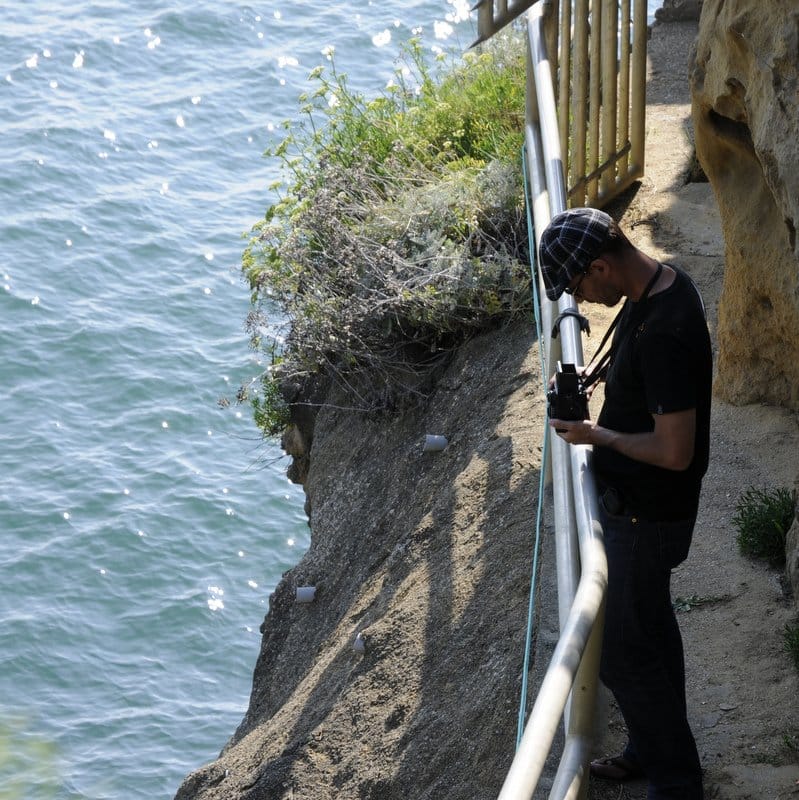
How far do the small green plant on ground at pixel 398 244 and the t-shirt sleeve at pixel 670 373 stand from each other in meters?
4.05

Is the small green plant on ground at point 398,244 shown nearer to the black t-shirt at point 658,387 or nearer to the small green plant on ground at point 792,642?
the small green plant on ground at point 792,642

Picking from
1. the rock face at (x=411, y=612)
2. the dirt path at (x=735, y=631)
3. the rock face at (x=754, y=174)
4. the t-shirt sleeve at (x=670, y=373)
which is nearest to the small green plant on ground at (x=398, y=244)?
the rock face at (x=411, y=612)

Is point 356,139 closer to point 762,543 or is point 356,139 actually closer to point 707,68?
point 707,68

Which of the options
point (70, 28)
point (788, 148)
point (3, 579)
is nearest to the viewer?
point (788, 148)

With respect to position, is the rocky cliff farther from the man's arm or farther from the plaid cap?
the plaid cap

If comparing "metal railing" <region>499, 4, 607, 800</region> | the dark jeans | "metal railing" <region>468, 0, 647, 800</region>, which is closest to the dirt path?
the dark jeans

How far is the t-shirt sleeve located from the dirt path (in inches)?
50.9

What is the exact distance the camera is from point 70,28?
906 inches

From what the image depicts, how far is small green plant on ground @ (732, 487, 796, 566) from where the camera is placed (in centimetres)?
485

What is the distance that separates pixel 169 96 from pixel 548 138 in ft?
56.9

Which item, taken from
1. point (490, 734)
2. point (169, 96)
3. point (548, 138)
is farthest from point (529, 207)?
point (169, 96)

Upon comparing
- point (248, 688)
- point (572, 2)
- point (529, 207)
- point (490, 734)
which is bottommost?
point (248, 688)

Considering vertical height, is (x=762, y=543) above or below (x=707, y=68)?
below

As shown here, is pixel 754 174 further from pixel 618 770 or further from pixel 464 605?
pixel 618 770
